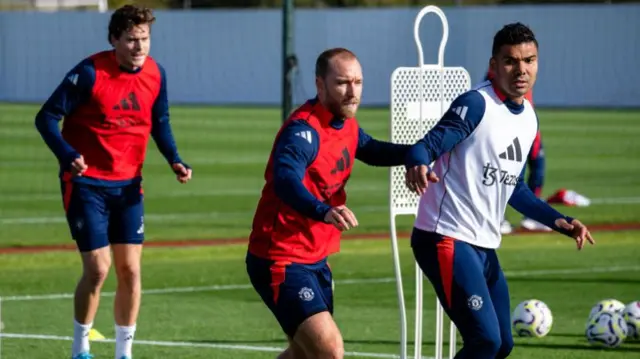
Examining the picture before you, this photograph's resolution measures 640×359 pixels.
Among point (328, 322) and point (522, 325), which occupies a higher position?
point (328, 322)

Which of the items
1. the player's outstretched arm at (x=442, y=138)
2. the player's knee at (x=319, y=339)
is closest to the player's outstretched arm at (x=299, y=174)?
the player's outstretched arm at (x=442, y=138)

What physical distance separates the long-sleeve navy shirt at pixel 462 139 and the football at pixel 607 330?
2.88 m

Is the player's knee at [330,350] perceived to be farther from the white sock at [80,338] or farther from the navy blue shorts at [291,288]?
the white sock at [80,338]

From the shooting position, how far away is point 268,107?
53.2 m

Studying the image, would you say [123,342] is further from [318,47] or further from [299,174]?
[318,47]

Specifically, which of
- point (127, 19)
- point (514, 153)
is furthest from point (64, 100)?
point (514, 153)

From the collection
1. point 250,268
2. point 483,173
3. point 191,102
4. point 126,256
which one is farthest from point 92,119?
point 191,102

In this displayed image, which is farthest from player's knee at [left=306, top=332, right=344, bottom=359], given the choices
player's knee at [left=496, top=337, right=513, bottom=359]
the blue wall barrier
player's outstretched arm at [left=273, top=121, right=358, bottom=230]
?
the blue wall barrier

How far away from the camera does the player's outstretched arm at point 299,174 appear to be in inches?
262

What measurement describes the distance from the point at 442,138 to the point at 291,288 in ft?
Result: 3.55

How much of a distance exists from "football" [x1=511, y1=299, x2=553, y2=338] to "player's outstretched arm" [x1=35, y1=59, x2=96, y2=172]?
12.6ft

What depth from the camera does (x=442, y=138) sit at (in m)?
7.22

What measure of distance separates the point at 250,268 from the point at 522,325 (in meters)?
4.10

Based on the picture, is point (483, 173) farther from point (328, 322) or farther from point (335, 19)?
point (335, 19)
